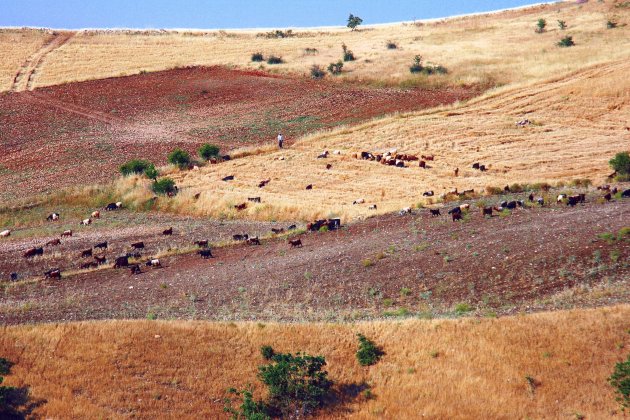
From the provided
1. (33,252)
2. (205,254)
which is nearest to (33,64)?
(33,252)

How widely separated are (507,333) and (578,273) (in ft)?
19.6

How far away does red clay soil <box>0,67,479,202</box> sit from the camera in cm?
5950

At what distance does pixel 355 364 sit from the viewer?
21875mm

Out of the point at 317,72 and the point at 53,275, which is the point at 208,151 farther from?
the point at 317,72

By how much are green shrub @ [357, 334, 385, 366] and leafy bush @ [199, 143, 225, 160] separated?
3665 cm

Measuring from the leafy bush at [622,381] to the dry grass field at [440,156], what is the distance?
20788 mm

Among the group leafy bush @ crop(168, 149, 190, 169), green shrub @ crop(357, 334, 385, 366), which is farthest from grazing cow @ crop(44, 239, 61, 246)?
green shrub @ crop(357, 334, 385, 366)

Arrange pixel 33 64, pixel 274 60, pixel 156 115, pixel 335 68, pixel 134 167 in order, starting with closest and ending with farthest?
1. pixel 134 167
2. pixel 156 115
3. pixel 335 68
4. pixel 274 60
5. pixel 33 64

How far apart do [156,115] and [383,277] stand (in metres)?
49.7

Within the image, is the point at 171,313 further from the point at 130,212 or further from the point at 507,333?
the point at 130,212

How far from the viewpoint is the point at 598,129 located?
→ 5531cm

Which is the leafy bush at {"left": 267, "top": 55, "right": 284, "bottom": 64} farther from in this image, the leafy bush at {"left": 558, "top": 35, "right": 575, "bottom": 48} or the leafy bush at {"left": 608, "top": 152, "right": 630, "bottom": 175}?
the leafy bush at {"left": 608, "top": 152, "right": 630, "bottom": 175}

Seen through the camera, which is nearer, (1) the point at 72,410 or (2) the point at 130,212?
(1) the point at 72,410

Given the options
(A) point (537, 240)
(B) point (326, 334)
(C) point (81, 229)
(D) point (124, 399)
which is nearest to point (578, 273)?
(A) point (537, 240)
